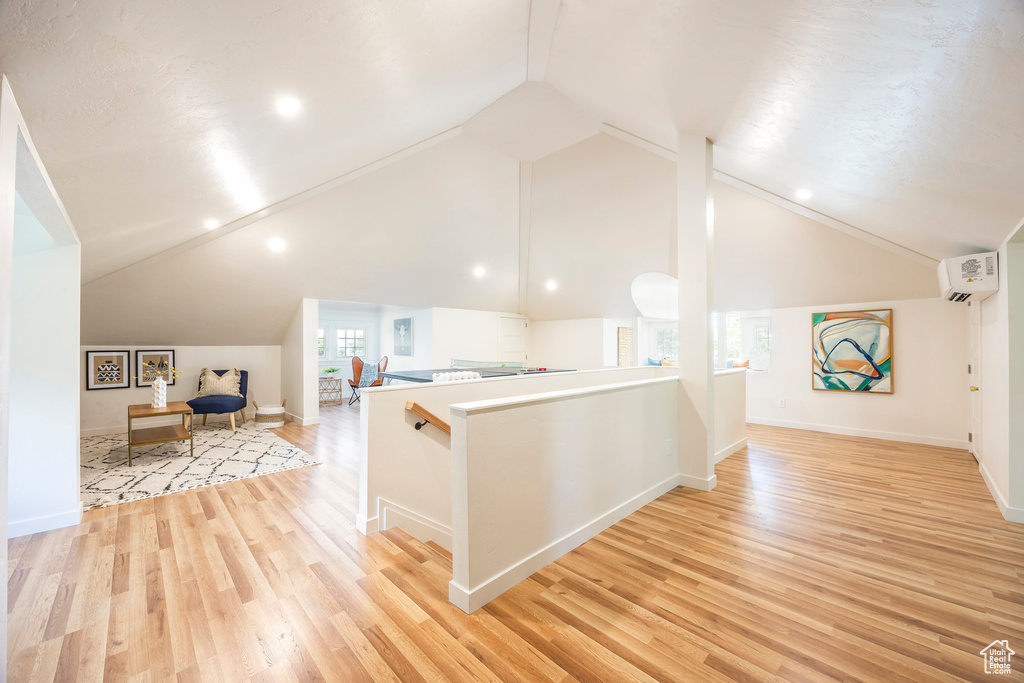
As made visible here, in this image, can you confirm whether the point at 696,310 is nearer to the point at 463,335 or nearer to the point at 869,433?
the point at 869,433

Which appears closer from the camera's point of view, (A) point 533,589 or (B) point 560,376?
(A) point 533,589

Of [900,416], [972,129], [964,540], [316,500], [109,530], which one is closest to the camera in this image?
[972,129]

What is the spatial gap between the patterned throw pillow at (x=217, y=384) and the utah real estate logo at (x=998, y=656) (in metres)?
7.82

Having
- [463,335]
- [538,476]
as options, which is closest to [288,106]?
[538,476]

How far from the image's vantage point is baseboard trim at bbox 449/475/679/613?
1.88 m

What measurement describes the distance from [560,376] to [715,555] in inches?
95.2

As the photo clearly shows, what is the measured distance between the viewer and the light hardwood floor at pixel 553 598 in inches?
61.2

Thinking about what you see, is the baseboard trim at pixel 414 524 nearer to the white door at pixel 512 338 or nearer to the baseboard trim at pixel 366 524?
the baseboard trim at pixel 366 524

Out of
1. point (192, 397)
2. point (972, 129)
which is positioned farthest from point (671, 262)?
point (192, 397)

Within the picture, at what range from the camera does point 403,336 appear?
27.9 feet

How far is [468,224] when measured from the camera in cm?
604

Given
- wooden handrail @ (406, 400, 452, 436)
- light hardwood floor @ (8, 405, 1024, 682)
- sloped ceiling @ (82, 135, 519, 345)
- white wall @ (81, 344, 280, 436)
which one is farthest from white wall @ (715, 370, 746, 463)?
white wall @ (81, 344, 280, 436)

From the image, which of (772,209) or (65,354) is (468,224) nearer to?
(772,209)

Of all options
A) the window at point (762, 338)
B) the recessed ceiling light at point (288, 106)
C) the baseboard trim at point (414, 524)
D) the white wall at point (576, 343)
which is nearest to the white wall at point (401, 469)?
the baseboard trim at point (414, 524)
